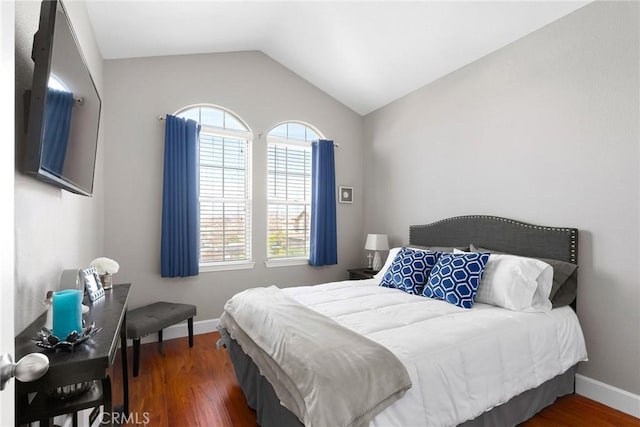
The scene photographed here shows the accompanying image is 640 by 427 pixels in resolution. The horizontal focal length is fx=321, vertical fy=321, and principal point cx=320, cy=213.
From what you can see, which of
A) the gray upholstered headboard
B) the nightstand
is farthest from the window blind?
the gray upholstered headboard

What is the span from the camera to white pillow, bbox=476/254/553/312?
2176 millimetres

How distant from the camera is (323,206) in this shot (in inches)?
164

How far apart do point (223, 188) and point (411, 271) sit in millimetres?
2307

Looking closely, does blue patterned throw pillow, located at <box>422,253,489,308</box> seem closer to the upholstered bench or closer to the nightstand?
the nightstand

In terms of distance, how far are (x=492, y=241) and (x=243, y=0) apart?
3057mm

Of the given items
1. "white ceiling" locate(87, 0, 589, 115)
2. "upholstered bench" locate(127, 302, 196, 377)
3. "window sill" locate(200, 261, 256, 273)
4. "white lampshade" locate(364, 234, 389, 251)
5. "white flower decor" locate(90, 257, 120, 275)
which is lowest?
"upholstered bench" locate(127, 302, 196, 377)

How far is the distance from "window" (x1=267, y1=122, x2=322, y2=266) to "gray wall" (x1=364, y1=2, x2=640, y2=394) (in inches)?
64.6

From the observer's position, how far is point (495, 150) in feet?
9.58

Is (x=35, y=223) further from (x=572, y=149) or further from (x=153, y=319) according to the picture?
(x=572, y=149)

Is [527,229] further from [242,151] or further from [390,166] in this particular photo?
[242,151]

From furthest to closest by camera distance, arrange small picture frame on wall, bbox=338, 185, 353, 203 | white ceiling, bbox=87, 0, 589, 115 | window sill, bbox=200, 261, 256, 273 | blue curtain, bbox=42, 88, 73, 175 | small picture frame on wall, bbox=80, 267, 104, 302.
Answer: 1. small picture frame on wall, bbox=338, 185, 353, 203
2. window sill, bbox=200, 261, 256, 273
3. white ceiling, bbox=87, 0, 589, 115
4. small picture frame on wall, bbox=80, 267, 104, 302
5. blue curtain, bbox=42, 88, 73, 175

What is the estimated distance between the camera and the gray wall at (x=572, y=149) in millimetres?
2127

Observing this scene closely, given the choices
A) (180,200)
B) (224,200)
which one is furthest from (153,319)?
(224,200)

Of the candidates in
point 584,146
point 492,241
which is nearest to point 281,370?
point 492,241
